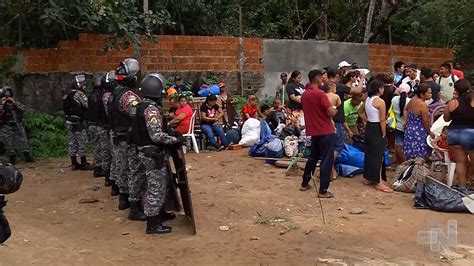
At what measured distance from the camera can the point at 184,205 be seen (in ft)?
21.2

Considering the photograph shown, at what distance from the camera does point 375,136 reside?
25.7 feet

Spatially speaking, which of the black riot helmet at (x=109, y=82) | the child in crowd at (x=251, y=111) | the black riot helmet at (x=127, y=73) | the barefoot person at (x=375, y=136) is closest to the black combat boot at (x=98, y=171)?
the black riot helmet at (x=109, y=82)

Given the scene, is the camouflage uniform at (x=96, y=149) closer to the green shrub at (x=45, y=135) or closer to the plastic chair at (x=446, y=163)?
the green shrub at (x=45, y=135)

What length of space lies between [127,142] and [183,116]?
11.7 feet

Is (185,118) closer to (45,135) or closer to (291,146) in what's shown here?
(291,146)

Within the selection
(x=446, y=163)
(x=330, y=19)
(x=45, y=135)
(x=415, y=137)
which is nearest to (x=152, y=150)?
(x=415, y=137)

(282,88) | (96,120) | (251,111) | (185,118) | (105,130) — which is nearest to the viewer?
(105,130)

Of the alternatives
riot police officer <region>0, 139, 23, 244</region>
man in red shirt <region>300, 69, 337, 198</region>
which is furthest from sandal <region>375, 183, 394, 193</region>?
riot police officer <region>0, 139, 23, 244</region>

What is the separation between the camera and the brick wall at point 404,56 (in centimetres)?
1518

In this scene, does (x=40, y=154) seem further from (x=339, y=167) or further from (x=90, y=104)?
(x=339, y=167)

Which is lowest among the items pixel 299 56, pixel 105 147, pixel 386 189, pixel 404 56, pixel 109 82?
pixel 386 189

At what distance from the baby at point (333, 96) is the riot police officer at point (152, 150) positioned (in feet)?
8.61

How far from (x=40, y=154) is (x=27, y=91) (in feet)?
4.36

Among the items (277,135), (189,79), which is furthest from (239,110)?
(277,135)
